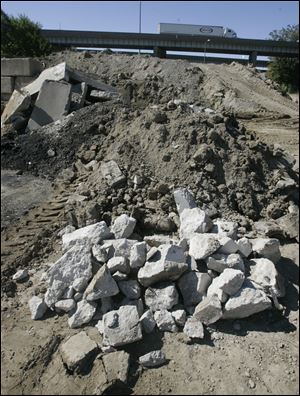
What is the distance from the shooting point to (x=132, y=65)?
19.4 m

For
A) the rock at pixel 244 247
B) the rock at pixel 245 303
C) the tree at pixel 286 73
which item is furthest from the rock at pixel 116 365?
the tree at pixel 286 73

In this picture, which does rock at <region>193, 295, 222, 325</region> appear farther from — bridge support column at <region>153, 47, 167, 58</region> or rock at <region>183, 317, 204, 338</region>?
bridge support column at <region>153, 47, 167, 58</region>

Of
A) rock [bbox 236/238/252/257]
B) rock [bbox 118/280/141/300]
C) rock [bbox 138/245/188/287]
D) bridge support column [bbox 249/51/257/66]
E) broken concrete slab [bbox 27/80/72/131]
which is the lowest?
rock [bbox 118/280/141/300]

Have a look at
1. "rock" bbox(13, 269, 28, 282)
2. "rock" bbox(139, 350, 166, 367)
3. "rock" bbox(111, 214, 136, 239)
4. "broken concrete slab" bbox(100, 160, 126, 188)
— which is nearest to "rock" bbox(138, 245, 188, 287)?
"rock" bbox(111, 214, 136, 239)

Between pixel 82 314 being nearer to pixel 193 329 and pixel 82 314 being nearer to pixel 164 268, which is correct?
pixel 164 268

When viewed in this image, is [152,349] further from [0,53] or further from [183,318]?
[0,53]

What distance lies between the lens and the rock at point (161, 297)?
4602 mm

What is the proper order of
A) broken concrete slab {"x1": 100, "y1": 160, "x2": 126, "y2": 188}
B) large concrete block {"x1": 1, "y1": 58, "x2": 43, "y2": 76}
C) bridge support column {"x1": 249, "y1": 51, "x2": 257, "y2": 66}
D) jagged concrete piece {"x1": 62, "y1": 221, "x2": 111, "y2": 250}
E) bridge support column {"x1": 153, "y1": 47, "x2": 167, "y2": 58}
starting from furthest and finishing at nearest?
bridge support column {"x1": 249, "y1": 51, "x2": 257, "y2": 66} < bridge support column {"x1": 153, "y1": 47, "x2": 167, "y2": 58} < large concrete block {"x1": 1, "y1": 58, "x2": 43, "y2": 76} < broken concrete slab {"x1": 100, "y1": 160, "x2": 126, "y2": 188} < jagged concrete piece {"x1": 62, "y1": 221, "x2": 111, "y2": 250}

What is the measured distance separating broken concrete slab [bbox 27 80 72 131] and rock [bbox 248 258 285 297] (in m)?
5.98

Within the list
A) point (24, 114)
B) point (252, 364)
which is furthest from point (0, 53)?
point (252, 364)

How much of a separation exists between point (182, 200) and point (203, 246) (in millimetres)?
1157

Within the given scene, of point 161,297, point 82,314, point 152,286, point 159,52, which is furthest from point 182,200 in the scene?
point 159,52

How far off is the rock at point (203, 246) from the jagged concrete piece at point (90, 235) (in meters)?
1.07

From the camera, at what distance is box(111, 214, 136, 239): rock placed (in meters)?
5.36
